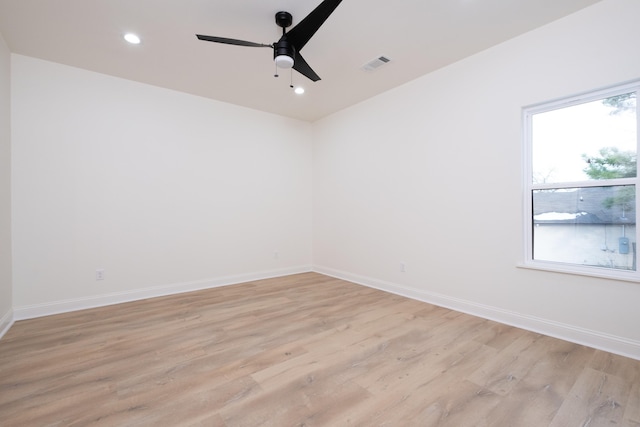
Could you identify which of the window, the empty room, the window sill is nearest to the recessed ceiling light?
the empty room

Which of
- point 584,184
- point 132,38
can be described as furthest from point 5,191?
point 584,184

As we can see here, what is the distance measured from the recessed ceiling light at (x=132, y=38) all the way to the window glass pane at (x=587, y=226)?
419 cm

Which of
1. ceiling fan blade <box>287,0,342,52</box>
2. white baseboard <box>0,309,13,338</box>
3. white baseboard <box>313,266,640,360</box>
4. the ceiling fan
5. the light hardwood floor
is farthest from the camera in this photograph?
white baseboard <box>0,309,13,338</box>

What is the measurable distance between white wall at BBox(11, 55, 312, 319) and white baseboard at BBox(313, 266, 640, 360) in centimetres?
237

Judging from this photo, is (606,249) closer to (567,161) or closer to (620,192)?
(620,192)

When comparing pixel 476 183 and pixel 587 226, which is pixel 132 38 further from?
pixel 587 226

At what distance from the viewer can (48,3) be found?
229 cm

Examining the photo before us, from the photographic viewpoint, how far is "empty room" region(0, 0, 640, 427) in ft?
6.09

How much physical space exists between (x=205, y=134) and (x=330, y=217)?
2426 millimetres

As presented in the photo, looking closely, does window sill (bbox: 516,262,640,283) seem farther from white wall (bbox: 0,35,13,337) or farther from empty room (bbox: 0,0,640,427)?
white wall (bbox: 0,35,13,337)

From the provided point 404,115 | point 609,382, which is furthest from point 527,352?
point 404,115

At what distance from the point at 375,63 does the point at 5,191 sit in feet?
13.5

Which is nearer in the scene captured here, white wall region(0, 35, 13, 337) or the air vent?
white wall region(0, 35, 13, 337)

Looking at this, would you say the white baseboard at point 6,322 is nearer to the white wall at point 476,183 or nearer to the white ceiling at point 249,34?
the white ceiling at point 249,34
